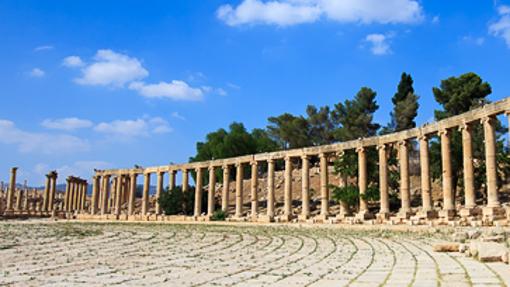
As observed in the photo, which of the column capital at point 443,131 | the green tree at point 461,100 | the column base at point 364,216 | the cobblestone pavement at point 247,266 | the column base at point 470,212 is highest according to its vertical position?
the green tree at point 461,100

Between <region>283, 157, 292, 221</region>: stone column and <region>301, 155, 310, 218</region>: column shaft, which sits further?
<region>283, 157, 292, 221</region>: stone column

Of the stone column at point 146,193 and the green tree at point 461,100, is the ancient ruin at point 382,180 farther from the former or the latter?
the green tree at point 461,100

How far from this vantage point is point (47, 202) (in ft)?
219

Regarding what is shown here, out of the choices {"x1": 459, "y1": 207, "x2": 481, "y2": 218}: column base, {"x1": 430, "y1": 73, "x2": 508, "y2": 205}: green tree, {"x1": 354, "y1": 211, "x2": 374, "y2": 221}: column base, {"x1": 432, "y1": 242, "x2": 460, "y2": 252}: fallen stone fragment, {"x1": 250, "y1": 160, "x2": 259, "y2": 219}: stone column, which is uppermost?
{"x1": 430, "y1": 73, "x2": 508, "y2": 205}: green tree

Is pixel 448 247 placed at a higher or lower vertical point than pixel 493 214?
lower

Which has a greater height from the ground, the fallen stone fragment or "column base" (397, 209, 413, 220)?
"column base" (397, 209, 413, 220)

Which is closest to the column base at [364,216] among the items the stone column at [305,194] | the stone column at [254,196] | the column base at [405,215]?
the column base at [405,215]

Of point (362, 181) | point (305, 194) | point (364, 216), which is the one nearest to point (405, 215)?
point (364, 216)

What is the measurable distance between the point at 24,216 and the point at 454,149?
4812 cm

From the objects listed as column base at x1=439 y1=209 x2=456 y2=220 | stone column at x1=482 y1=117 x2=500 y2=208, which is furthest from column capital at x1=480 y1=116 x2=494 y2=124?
column base at x1=439 y1=209 x2=456 y2=220

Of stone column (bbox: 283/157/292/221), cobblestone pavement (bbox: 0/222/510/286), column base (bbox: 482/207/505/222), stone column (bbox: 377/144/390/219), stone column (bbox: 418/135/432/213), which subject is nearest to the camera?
cobblestone pavement (bbox: 0/222/510/286)

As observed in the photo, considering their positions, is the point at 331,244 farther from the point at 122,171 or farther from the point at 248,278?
the point at 122,171

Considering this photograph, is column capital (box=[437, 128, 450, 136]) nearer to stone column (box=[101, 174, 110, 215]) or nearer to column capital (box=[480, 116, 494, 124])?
column capital (box=[480, 116, 494, 124])

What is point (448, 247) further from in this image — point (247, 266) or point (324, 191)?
point (324, 191)
